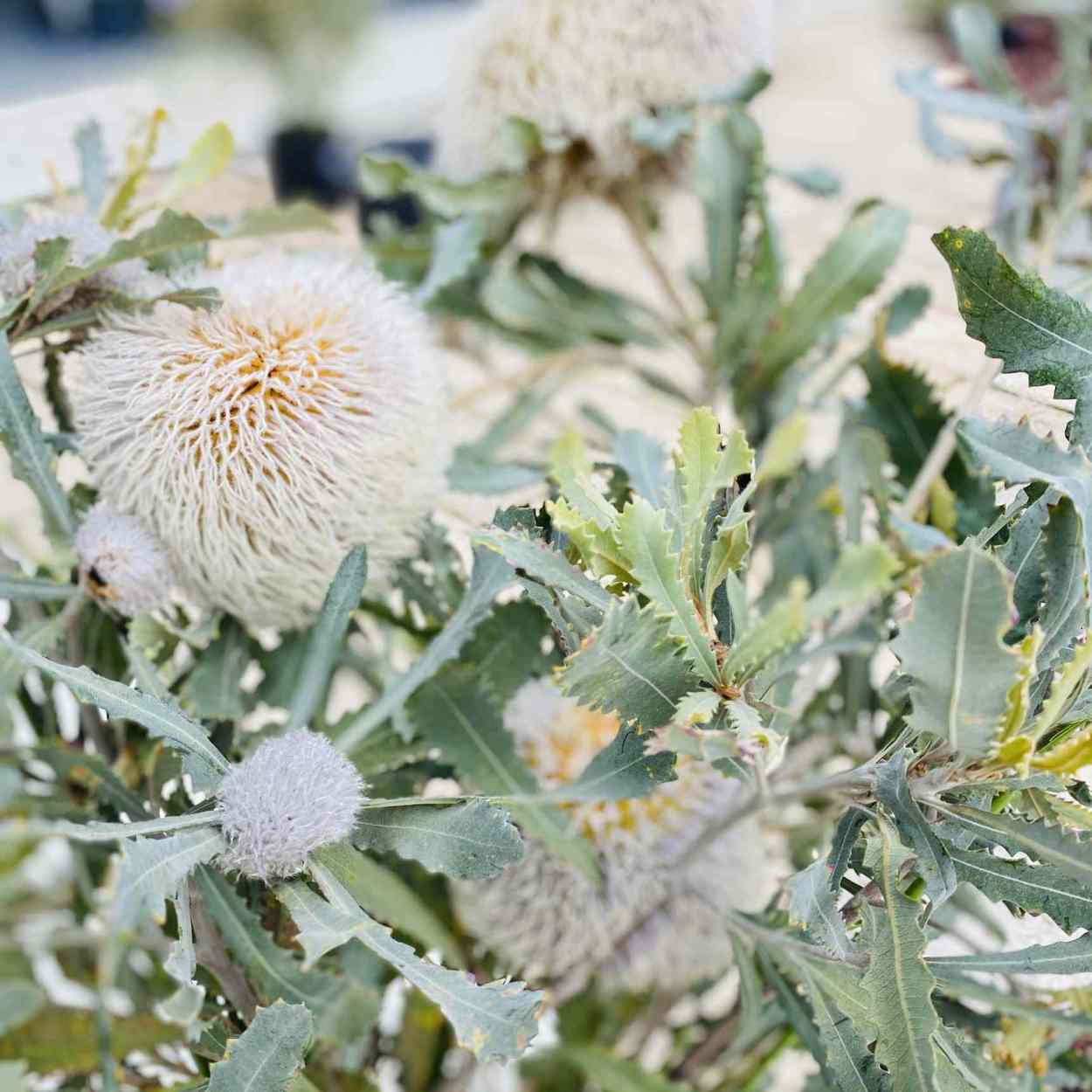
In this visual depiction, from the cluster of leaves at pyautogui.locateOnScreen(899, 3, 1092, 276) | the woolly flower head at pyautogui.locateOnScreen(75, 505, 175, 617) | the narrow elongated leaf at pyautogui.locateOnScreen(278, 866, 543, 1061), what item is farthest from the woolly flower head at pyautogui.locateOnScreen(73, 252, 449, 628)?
the cluster of leaves at pyautogui.locateOnScreen(899, 3, 1092, 276)

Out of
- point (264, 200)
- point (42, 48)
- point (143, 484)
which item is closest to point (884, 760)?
point (143, 484)

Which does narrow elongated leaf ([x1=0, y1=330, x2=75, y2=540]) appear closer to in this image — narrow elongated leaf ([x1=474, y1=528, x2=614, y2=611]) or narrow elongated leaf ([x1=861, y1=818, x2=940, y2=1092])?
narrow elongated leaf ([x1=474, y1=528, x2=614, y2=611])

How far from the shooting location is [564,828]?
37 cm

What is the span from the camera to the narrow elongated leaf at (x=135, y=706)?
269 millimetres

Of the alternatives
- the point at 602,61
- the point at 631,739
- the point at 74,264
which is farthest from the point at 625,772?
the point at 602,61

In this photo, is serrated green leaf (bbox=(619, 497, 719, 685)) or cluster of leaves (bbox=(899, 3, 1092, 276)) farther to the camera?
cluster of leaves (bbox=(899, 3, 1092, 276))

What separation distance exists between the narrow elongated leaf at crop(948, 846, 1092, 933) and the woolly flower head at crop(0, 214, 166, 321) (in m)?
0.28

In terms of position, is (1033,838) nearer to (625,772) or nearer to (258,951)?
(625,772)

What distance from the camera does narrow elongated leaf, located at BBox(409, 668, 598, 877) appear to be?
Answer: 352 mm

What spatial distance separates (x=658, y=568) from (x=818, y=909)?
9cm

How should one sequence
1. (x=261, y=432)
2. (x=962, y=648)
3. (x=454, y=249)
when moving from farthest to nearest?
1. (x=454, y=249)
2. (x=261, y=432)
3. (x=962, y=648)

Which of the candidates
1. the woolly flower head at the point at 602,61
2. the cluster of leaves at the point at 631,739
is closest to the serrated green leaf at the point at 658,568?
the cluster of leaves at the point at 631,739

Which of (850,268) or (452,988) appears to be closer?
(452,988)

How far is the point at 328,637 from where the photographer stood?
0.34 m
